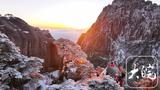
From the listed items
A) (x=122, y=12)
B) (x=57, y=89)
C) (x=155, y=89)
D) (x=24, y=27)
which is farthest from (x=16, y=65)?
(x=122, y=12)

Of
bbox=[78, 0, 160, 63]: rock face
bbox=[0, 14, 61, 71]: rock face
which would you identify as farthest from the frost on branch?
bbox=[78, 0, 160, 63]: rock face

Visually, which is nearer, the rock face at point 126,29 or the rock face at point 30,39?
the rock face at point 30,39

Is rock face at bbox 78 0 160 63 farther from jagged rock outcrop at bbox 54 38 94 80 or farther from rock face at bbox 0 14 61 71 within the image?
jagged rock outcrop at bbox 54 38 94 80

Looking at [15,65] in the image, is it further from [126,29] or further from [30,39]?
[126,29]

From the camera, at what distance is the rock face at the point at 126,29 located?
5103 inches

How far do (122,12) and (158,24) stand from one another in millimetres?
24903

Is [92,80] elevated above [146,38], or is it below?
above

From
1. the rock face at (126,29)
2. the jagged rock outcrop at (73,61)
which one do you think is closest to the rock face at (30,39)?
the jagged rock outcrop at (73,61)

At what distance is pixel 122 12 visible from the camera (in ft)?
494

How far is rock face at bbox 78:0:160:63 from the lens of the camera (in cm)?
12962

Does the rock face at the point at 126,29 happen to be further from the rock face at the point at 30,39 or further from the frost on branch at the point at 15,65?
the frost on branch at the point at 15,65

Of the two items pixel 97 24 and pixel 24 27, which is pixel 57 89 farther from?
pixel 97 24

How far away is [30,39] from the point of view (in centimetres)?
2006

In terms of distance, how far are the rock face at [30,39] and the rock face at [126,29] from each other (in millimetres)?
104505
